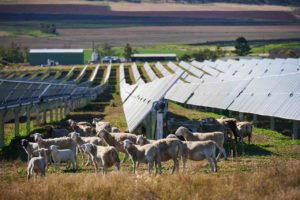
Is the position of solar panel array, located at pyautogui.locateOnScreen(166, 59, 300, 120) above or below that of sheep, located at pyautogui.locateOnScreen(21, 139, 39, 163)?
above

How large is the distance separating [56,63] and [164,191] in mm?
120101

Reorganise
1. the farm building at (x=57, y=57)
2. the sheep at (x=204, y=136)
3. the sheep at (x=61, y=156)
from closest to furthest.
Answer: the sheep at (x=61, y=156) < the sheep at (x=204, y=136) < the farm building at (x=57, y=57)

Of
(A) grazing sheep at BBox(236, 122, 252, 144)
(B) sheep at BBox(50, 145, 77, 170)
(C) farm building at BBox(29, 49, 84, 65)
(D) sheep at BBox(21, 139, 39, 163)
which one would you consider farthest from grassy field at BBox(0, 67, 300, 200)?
(C) farm building at BBox(29, 49, 84, 65)

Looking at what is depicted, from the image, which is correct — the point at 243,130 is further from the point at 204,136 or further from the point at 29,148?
the point at 29,148

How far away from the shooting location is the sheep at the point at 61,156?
23.9 metres

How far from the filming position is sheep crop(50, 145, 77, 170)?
23.9m

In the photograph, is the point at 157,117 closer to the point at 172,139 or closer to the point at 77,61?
the point at 172,139

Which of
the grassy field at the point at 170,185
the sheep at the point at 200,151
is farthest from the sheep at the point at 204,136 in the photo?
the grassy field at the point at 170,185

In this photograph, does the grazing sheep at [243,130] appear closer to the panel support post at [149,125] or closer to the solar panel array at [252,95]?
the panel support post at [149,125]

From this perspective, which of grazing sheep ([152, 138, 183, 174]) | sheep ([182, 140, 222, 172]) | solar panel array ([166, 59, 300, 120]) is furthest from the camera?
solar panel array ([166, 59, 300, 120])

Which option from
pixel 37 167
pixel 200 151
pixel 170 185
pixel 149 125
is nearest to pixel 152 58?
pixel 149 125

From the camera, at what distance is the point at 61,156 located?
2403 cm

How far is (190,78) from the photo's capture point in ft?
229

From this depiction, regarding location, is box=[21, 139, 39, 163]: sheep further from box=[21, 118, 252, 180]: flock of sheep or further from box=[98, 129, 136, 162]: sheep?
box=[98, 129, 136, 162]: sheep
